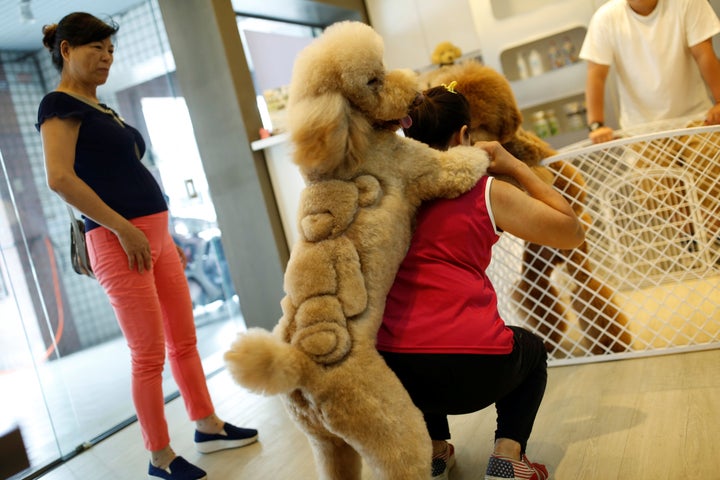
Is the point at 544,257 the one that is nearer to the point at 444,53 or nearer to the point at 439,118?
the point at 439,118

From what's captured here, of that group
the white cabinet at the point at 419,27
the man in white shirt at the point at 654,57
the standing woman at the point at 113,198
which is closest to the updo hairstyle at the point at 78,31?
the standing woman at the point at 113,198

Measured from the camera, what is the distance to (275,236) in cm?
311

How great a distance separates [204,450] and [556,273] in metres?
1.32

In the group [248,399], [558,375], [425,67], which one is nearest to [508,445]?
[558,375]

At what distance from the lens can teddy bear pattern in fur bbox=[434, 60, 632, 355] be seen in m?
1.94

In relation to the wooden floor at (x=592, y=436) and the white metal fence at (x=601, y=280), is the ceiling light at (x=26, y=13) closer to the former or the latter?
the wooden floor at (x=592, y=436)

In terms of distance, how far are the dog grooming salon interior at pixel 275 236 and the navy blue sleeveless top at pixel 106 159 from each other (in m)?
0.84

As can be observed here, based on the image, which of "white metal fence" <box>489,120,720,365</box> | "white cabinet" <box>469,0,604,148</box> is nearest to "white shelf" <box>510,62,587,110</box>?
"white cabinet" <box>469,0,604,148</box>

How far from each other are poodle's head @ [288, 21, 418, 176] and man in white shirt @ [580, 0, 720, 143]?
171cm

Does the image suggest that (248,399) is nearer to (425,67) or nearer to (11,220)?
(11,220)

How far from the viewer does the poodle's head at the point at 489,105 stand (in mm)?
1928

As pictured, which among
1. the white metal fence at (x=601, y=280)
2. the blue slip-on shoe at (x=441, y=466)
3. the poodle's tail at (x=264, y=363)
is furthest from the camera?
the white metal fence at (x=601, y=280)

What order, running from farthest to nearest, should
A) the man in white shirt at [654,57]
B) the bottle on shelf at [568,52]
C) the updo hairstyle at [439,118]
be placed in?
the bottle on shelf at [568,52], the man in white shirt at [654,57], the updo hairstyle at [439,118]

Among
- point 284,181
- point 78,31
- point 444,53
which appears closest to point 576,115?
point 444,53
